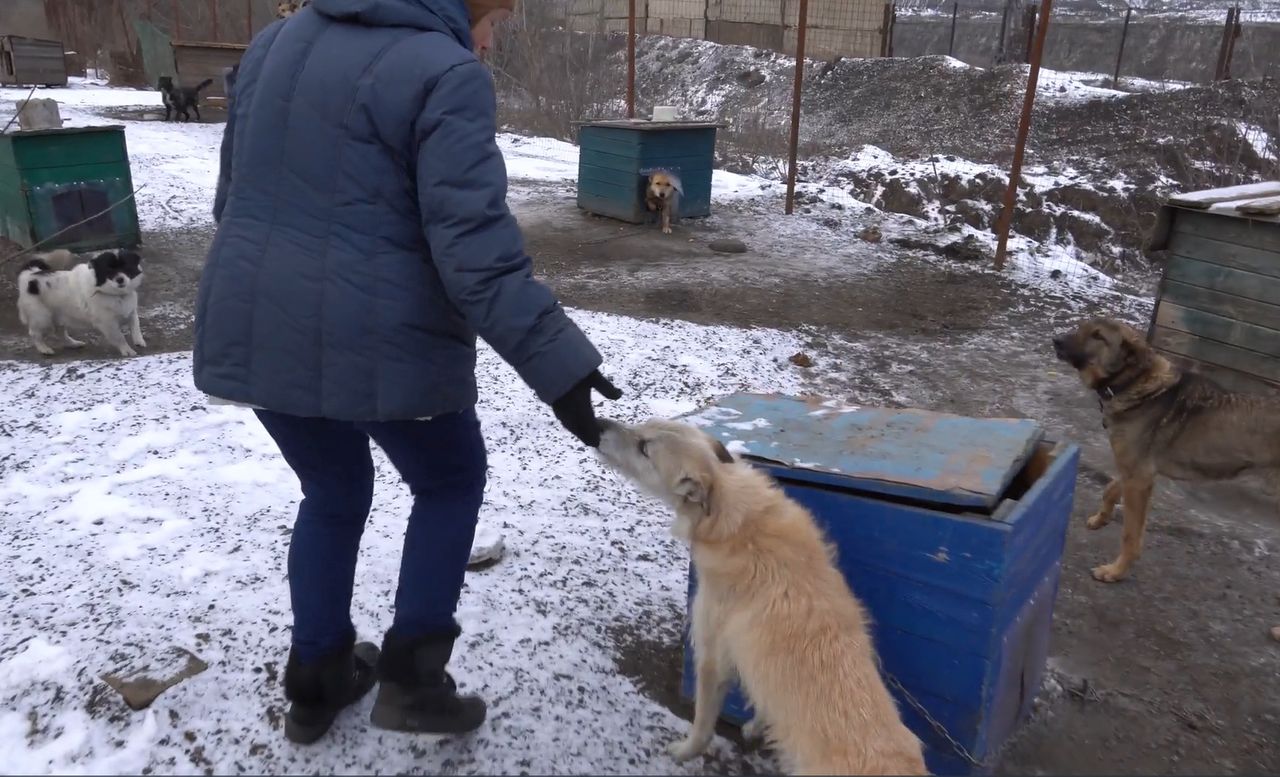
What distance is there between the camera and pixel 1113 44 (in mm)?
25750

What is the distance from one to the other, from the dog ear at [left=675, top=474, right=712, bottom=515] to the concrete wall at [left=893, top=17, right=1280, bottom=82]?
24008mm

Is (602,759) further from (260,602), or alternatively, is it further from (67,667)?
(67,667)

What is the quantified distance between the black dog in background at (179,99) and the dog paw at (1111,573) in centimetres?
1613

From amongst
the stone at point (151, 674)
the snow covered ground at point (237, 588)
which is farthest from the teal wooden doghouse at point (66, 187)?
the stone at point (151, 674)

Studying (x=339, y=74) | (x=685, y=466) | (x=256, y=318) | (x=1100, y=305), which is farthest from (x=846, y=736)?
(x=1100, y=305)

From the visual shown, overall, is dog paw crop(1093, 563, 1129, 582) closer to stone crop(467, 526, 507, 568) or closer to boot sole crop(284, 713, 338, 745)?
stone crop(467, 526, 507, 568)

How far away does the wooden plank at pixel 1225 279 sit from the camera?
16.7 feet

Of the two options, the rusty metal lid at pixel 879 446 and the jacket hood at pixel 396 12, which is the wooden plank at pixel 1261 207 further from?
the jacket hood at pixel 396 12

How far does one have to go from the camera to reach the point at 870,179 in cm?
1135

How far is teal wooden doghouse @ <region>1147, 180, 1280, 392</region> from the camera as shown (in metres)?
5.08

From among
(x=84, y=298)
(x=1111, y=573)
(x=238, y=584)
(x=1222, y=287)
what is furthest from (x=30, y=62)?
(x=1111, y=573)

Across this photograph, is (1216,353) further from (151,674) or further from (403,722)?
(151,674)

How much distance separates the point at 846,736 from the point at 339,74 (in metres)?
1.71

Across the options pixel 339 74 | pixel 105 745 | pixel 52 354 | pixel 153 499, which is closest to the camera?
pixel 339 74
